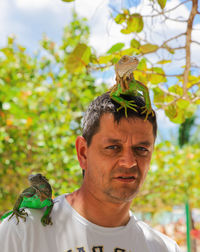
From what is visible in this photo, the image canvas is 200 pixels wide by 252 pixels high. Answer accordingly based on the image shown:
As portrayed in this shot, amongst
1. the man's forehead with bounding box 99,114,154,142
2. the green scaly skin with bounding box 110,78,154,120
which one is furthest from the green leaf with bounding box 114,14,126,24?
the man's forehead with bounding box 99,114,154,142

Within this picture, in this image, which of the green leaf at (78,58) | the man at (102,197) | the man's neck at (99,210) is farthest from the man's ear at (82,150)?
the green leaf at (78,58)

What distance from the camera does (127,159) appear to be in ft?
4.58

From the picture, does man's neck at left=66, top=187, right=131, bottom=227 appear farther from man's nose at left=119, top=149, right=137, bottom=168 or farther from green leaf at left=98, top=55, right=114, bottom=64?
green leaf at left=98, top=55, right=114, bottom=64

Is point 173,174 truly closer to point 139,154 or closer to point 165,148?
point 165,148

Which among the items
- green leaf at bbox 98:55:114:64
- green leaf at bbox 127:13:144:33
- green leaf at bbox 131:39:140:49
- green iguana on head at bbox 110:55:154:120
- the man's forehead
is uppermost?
green leaf at bbox 127:13:144:33

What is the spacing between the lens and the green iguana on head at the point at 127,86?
4.77 feet

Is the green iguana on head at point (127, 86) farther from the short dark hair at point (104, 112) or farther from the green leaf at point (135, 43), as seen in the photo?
the green leaf at point (135, 43)

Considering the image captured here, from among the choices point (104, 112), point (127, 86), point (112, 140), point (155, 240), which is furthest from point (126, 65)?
point (155, 240)

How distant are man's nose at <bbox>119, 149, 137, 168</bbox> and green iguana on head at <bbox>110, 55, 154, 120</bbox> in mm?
200

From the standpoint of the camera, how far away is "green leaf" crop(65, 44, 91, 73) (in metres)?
1.52

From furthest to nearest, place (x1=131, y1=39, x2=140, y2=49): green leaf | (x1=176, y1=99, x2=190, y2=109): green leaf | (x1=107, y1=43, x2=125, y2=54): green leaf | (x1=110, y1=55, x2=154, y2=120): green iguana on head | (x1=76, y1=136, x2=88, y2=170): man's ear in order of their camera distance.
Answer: (x1=176, y1=99, x2=190, y2=109): green leaf, (x1=131, y1=39, x2=140, y2=49): green leaf, (x1=107, y1=43, x2=125, y2=54): green leaf, (x1=76, y1=136, x2=88, y2=170): man's ear, (x1=110, y1=55, x2=154, y2=120): green iguana on head

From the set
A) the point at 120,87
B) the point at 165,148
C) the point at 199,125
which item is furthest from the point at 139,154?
the point at 199,125

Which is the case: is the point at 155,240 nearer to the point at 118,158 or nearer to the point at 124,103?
the point at 118,158

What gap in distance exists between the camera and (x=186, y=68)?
1771mm
